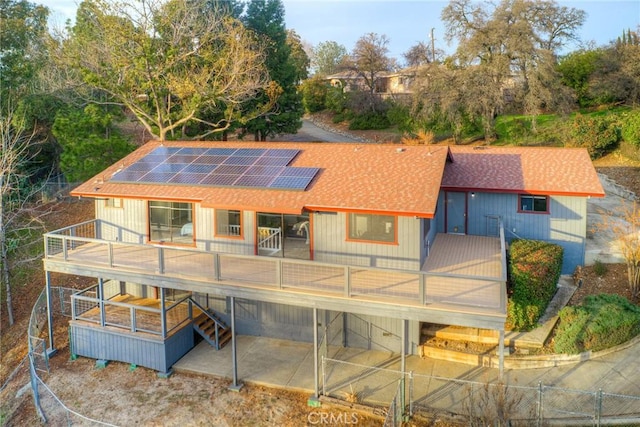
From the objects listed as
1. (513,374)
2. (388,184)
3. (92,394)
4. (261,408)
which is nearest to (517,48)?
(388,184)

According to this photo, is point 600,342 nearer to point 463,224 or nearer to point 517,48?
point 463,224

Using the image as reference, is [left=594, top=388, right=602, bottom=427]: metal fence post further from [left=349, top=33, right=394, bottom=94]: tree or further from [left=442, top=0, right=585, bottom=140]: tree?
[left=349, top=33, right=394, bottom=94]: tree

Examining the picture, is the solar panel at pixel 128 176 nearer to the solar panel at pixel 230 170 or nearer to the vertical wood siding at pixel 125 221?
the vertical wood siding at pixel 125 221

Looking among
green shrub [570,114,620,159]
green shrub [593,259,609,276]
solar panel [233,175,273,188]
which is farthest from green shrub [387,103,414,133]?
solar panel [233,175,273,188]

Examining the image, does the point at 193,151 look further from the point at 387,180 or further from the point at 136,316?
the point at 387,180

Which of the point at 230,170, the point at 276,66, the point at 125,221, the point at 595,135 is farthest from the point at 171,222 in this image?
the point at 595,135

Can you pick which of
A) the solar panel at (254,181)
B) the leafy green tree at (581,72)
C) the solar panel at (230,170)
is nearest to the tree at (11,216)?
the solar panel at (230,170)
